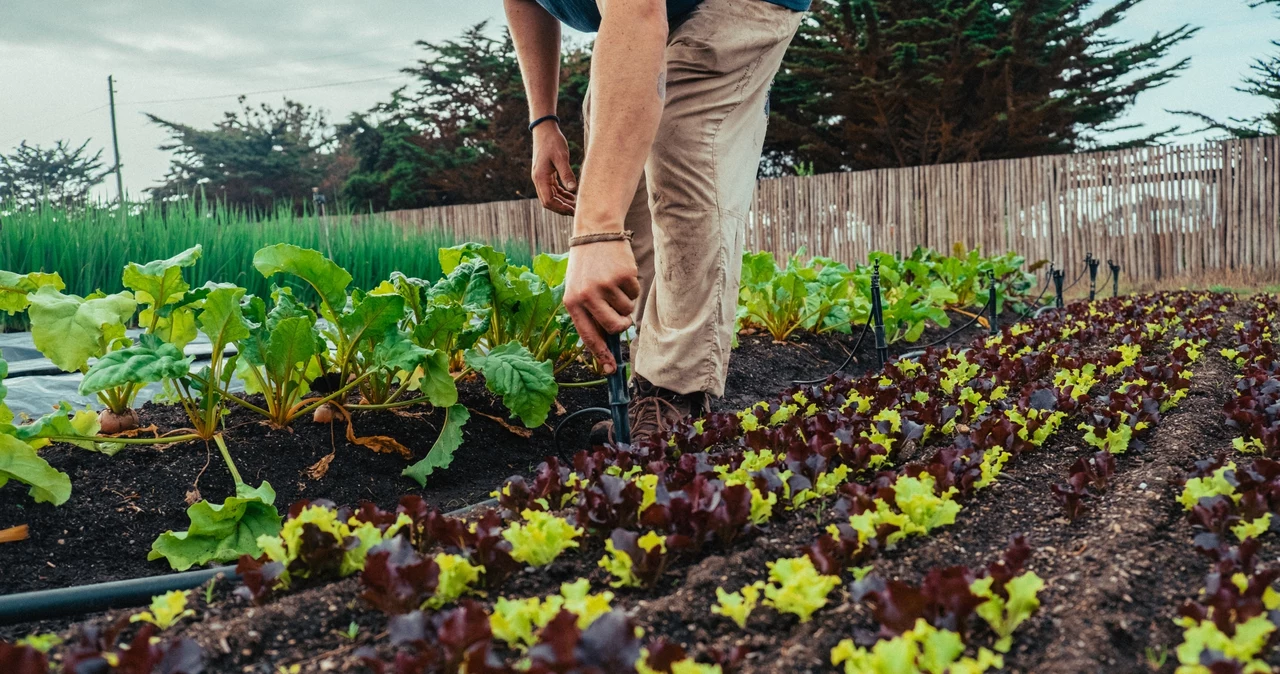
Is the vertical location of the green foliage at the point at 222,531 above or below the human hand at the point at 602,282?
below

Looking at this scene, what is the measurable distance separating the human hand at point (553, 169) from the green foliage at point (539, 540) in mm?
1428

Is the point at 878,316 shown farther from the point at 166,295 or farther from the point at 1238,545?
the point at 166,295

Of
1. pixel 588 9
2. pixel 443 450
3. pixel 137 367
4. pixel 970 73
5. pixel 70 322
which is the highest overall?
pixel 970 73

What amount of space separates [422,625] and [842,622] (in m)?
0.56

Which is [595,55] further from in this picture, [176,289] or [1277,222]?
[1277,222]

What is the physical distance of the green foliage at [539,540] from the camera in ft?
4.81

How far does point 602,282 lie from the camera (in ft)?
5.75

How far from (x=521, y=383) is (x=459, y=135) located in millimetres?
21291

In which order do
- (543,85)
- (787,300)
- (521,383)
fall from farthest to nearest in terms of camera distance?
(787,300) → (543,85) → (521,383)

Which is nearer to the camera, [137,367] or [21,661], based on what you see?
[21,661]

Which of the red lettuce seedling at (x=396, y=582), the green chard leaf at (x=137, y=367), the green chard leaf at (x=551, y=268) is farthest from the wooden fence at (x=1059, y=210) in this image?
the red lettuce seedling at (x=396, y=582)

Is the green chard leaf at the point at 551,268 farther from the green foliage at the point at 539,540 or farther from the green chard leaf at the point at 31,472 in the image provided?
the green foliage at the point at 539,540

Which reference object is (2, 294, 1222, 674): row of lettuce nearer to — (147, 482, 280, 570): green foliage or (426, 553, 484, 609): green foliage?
(426, 553, 484, 609): green foliage

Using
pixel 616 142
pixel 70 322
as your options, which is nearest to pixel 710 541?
pixel 616 142
